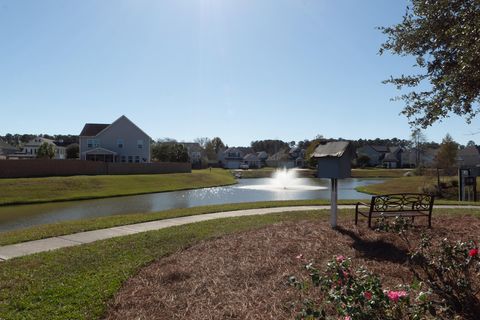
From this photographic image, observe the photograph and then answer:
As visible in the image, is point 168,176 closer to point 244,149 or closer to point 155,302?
point 155,302

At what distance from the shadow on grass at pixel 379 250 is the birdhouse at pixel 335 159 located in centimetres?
186

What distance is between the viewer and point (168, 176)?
51.8 meters

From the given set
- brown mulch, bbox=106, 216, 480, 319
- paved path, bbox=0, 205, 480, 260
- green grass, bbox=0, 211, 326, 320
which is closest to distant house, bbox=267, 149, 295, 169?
paved path, bbox=0, 205, 480, 260

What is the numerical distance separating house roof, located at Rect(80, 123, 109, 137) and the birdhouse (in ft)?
190

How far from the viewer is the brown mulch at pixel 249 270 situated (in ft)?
16.8

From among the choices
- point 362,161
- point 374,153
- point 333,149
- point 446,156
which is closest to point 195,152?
point 362,161

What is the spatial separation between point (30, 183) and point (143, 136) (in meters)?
29.7

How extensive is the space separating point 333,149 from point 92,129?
59.4m

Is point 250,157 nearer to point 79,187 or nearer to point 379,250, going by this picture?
point 79,187

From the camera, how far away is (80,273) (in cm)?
675

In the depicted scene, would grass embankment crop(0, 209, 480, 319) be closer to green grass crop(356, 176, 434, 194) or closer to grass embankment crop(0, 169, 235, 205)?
grass embankment crop(0, 169, 235, 205)

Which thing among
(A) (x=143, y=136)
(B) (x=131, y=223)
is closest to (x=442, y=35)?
(B) (x=131, y=223)

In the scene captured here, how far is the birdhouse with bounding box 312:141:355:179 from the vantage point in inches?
388

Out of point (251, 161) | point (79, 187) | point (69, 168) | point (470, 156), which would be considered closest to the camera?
point (79, 187)
